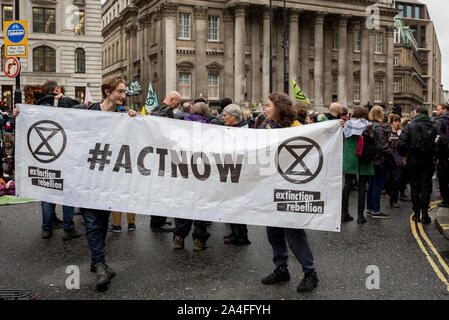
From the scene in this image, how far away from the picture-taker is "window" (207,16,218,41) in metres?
49.1

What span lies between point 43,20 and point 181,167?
137 ft

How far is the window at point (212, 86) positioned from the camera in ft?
162

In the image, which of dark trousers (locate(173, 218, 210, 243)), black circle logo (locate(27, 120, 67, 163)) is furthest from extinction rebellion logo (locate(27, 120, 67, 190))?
dark trousers (locate(173, 218, 210, 243))

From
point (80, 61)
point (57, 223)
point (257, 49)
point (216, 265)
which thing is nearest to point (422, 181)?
point (216, 265)

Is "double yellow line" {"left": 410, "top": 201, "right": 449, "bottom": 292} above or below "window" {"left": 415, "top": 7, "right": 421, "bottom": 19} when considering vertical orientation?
below

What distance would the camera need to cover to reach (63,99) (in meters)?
7.77

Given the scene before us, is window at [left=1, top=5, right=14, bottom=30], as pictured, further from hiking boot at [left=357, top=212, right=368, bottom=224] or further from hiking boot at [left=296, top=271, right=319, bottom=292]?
hiking boot at [left=296, top=271, right=319, bottom=292]

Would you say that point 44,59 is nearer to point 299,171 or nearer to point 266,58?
point 266,58

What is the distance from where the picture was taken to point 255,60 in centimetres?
5006

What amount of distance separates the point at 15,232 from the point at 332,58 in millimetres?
52165

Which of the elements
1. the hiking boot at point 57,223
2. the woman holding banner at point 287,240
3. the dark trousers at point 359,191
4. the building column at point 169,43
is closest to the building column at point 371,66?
the building column at point 169,43

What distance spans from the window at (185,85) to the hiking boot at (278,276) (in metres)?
43.4

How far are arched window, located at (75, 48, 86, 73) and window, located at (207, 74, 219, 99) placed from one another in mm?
12976

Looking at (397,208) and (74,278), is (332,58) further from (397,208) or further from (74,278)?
(74,278)
